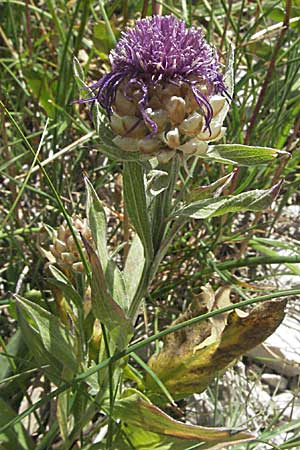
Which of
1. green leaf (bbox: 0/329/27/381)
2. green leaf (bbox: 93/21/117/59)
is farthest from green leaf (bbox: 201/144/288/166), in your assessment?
green leaf (bbox: 93/21/117/59)

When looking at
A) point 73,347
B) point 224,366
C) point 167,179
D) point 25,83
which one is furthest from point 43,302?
point 25,83

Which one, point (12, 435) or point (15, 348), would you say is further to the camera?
point (15, 348)

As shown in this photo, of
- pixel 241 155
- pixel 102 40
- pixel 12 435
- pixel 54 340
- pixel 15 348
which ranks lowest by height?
pixel 12 435

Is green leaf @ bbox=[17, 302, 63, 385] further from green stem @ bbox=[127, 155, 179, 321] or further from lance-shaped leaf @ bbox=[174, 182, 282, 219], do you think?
lance-shaped leaf @ bbox=[174, 182, 282, 219]

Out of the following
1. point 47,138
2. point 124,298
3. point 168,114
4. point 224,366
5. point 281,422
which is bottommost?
point 281,422

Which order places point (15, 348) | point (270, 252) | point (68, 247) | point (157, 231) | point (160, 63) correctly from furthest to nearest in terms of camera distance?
point (270, 252) < point (15, 348) < point (68, 247) < point (157, 231) < point (160, 63)

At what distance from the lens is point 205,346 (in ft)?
4.73

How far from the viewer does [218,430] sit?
3.78 ft

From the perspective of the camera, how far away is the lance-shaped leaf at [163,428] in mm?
1174

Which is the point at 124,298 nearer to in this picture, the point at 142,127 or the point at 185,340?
the point at 185,340

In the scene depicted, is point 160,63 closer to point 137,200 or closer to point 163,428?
point 137,200

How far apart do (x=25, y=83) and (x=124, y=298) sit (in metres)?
1.11

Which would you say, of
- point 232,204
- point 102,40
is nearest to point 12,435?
point 232,204

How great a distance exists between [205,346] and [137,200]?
0.41 m
